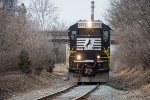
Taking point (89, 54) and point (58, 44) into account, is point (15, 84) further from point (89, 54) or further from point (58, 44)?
point (58, 44)

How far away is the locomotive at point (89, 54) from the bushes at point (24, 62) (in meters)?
3.45

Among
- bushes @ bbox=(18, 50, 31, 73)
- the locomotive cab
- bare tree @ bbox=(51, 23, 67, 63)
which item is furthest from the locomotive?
bare tree @ bbox=(51, 23, 67, 63)

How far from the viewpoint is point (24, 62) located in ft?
97.9

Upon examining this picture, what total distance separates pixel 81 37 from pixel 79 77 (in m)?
2.83

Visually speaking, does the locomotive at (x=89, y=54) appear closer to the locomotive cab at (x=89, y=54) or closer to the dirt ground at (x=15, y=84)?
the locomotive cab at (x=89, y=54)

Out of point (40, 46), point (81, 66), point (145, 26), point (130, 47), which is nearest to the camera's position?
point (145, 26)

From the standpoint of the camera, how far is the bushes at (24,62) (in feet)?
96.6

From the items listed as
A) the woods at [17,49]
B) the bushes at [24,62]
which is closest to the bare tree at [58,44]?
the woods at [17,49]

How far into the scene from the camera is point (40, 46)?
38.3 metres

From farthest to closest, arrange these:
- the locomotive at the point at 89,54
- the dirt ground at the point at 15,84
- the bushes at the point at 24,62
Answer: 1. the bushes at the point at 24,62
2. the locomotive at the point at 89,54
3. the dirt ground at the point at 15,84

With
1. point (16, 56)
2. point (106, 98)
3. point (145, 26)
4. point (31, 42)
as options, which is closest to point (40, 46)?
point (31, 42)

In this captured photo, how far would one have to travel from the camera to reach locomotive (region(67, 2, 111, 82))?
28.0 meters

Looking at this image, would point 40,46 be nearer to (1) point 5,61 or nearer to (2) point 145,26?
(1) point 5,61

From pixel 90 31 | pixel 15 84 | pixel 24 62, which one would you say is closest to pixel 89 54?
pixel 90 31
